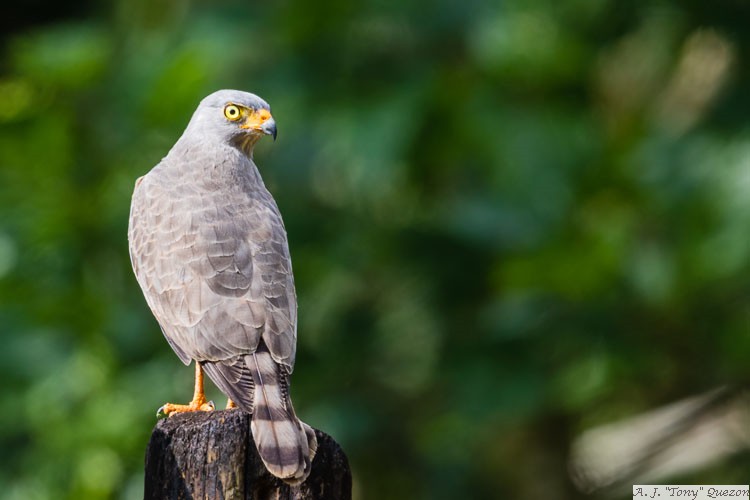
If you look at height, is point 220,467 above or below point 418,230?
below

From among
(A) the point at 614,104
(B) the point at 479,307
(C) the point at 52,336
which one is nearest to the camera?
(C) the point at 52,336

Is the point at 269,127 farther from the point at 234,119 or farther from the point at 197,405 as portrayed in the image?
the point at 197,405

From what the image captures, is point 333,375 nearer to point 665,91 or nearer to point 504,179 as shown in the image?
point 504,179

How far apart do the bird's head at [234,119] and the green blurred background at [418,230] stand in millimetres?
1854

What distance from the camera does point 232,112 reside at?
4.85 meters

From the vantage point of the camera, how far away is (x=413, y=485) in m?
→ 8.31

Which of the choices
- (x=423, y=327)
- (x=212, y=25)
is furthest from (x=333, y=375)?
(x=212, y=25)

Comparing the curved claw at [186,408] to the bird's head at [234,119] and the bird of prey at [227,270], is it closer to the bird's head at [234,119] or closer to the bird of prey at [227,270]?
the bird of prey at [227,270]

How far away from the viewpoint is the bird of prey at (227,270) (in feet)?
12.3

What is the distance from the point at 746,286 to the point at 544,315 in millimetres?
1206

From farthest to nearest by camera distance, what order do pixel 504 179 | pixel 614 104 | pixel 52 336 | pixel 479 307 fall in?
pixel 614 104, pixel 479 307, pixel 504 179, pixel 52 336

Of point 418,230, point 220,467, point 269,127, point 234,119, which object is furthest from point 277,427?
point 418,230

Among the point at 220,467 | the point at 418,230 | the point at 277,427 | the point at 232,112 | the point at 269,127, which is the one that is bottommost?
the point at 220,467

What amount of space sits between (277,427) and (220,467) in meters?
0.20
